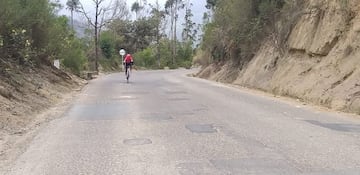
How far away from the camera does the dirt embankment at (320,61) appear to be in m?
17.1

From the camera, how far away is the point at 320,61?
2066cm

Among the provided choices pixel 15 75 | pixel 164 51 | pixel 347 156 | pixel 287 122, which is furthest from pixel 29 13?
pixel 164 51

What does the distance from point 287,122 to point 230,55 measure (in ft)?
80.1

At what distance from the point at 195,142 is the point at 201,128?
1.77 metres

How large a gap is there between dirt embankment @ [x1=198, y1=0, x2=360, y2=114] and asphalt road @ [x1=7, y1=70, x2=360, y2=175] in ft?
6.56

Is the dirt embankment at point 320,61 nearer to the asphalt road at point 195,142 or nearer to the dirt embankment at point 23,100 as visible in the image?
the asphalt road at point 195,142

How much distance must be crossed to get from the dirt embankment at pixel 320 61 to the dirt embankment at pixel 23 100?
836cm

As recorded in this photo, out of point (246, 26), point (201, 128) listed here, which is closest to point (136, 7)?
point (246, 26)

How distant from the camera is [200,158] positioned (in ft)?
27.8

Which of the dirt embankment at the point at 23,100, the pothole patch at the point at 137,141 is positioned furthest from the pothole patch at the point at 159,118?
the pothole patch at the point at 137,141

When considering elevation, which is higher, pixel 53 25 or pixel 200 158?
pixel 53 25

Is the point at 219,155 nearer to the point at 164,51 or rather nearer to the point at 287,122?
the point at 287,122

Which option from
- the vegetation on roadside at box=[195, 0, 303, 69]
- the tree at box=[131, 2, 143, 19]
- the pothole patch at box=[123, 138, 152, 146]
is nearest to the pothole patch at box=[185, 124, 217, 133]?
the pothole patch at box=[123, 138, 152, 146]

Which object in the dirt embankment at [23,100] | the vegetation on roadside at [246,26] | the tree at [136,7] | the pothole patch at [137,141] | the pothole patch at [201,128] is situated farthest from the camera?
the tree at [136,7]
